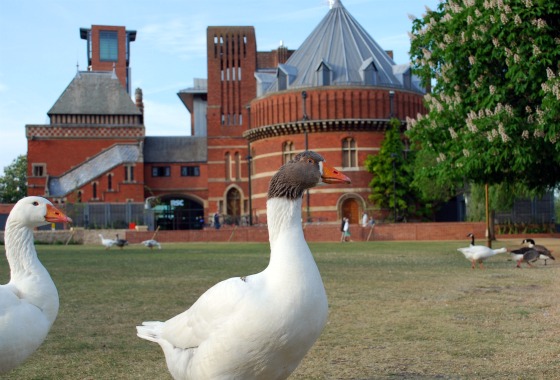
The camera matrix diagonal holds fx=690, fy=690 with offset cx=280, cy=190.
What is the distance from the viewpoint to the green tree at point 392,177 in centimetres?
5072

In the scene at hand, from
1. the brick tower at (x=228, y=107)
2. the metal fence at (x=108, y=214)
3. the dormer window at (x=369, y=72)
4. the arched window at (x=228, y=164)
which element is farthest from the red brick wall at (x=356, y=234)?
the arched window at (x=228, y=164)

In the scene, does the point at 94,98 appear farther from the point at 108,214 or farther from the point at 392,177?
the point at 392,177

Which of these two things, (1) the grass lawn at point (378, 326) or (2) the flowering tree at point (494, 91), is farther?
(2) the flowering tree at point (494, 91)

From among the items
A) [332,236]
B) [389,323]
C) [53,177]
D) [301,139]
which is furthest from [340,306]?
→ [53,177]

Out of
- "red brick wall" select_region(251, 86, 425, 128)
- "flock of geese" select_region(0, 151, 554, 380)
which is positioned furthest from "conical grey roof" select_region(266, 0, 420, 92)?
"flock of geese" select_region(0, 151, 554, 380)

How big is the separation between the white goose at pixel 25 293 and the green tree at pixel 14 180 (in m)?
84.8

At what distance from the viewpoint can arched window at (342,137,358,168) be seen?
172 feet

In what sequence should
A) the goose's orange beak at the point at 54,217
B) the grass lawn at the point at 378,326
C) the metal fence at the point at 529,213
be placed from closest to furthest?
the goose's orange beak at the point at 54,217 < the grass lawn at the point at 378,326 < the metal fence at the point at 529,213

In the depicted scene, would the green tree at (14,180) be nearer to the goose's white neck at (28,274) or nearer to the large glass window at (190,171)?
the large glass window at (190,171)

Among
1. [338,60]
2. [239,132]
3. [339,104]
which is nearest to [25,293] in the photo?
[339,104]

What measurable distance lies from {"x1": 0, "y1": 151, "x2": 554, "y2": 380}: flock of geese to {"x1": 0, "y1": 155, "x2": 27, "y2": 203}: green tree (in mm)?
85768

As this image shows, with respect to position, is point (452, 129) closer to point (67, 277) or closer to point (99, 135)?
point (67, 277)

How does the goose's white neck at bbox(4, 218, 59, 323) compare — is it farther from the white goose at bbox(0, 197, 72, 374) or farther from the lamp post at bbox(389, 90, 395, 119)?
the lamp post at bbox(389, 90, 395, 119)

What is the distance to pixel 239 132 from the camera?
6538 centimetres
